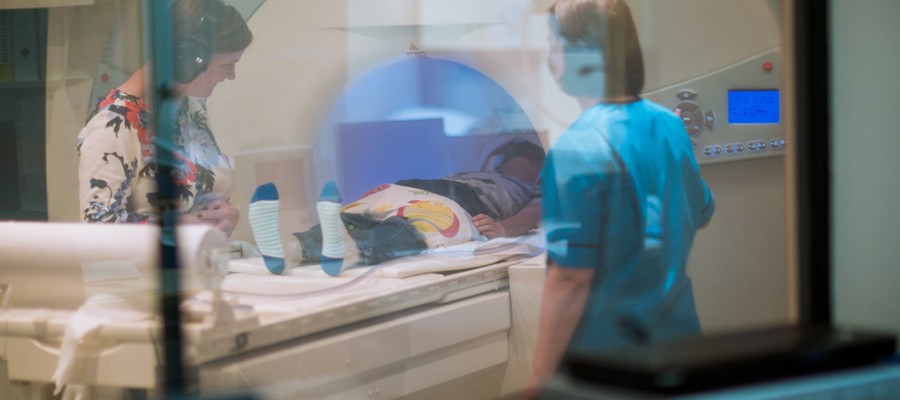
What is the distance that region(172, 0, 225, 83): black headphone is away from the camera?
3.85 ft

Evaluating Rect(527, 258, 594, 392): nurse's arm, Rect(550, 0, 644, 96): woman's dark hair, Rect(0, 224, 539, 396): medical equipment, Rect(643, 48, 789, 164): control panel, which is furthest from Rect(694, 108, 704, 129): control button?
Rect(0, 224, 539, 396): medical equipment

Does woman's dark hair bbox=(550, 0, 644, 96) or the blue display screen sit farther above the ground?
woman's dark hair bbox=(550, 0, 644, 96)

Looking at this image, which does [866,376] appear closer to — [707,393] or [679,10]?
[707,393]

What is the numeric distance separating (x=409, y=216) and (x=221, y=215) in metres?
0.61

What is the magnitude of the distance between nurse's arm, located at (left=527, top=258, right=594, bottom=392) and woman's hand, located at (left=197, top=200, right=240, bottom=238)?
0.67 metres

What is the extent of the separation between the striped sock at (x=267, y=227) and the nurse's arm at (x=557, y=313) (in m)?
0.61

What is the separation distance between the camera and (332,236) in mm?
1585

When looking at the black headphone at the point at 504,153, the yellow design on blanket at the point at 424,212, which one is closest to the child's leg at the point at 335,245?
the yellow design on blanket at the point at 424,212

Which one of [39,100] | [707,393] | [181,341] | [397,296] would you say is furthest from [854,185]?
[39,100]

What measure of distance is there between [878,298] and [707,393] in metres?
0.65

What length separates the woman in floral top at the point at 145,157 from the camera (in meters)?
1.18

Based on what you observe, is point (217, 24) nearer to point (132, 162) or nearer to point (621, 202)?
point (132, 162)

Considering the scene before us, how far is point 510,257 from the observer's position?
176 centimetres

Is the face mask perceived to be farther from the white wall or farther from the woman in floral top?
the woman in floral top
